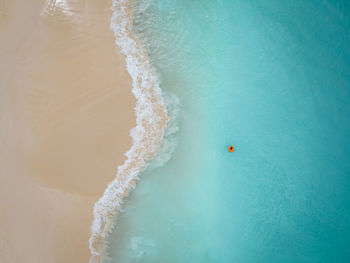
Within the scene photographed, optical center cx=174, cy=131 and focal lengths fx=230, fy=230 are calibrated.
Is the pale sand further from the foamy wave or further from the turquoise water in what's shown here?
the turquoise water

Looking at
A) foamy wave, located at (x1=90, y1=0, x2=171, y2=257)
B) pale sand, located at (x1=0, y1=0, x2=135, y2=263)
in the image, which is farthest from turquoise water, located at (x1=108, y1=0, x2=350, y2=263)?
pale sand, located at (x1=0, y1=0, x2=135, y2=263)

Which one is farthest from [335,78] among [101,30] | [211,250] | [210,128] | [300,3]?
[101,30]

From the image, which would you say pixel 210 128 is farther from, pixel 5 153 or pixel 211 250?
pixel 5 153

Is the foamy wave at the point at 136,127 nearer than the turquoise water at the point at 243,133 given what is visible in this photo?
Yes

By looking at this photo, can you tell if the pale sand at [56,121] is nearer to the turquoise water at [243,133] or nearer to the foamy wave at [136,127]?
the foamy wave at [136,127]

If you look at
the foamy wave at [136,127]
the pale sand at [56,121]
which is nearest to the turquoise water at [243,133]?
the foamy wave at [136,127]

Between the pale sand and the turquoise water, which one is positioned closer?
the pale sand
